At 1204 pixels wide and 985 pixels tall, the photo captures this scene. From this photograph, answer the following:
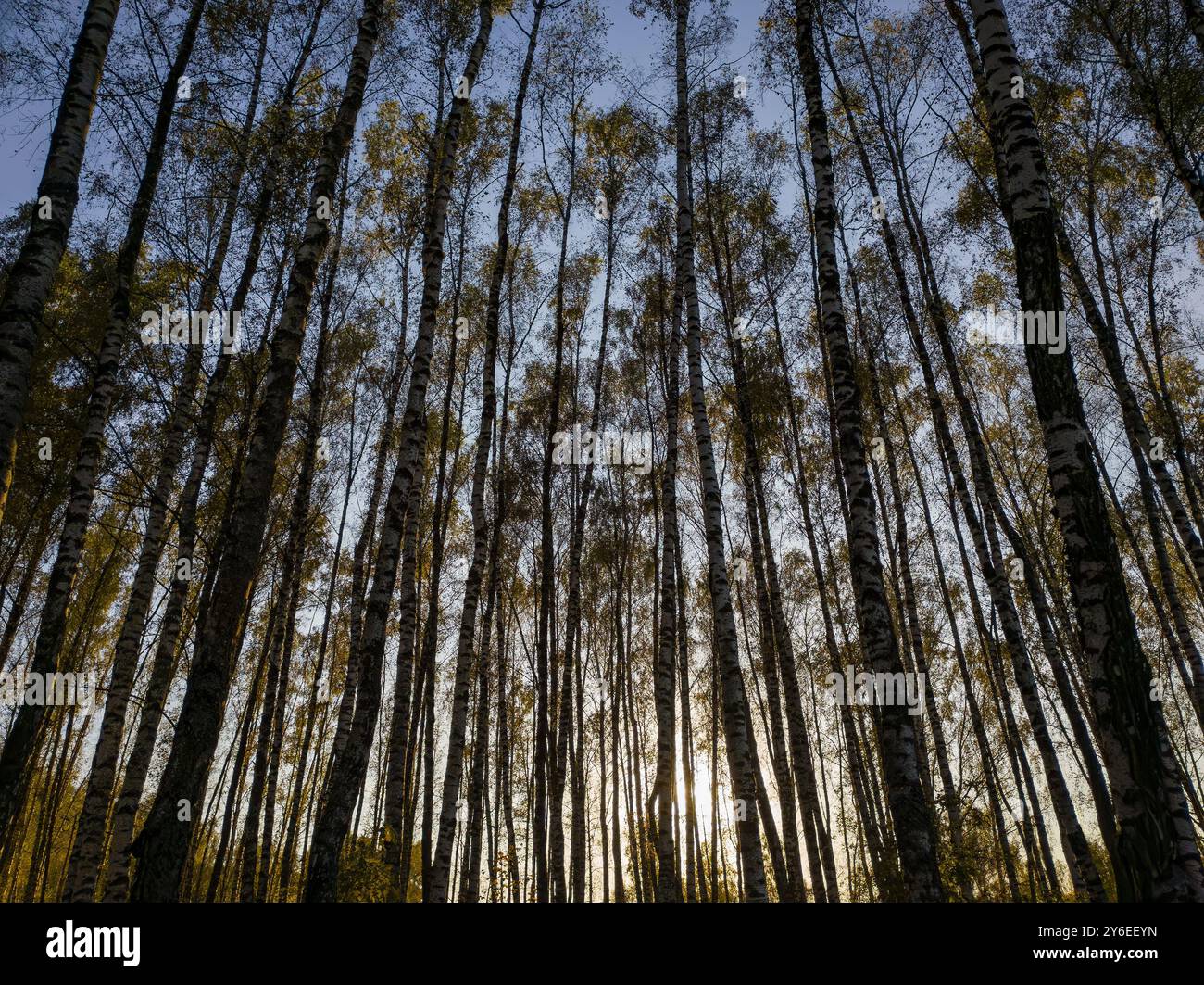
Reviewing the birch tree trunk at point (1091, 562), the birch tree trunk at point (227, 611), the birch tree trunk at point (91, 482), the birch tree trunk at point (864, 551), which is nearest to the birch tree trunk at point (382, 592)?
the birch tree trunk at point (227, 611)

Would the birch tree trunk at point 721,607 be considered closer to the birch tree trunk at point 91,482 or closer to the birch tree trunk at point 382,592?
the birch tree trunk at point 382,592

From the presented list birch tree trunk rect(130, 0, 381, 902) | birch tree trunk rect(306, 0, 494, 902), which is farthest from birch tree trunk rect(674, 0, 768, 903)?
birch tree trunk rect(130, 0, 381, 902)

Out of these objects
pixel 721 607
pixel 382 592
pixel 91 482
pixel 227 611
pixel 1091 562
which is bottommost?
pixel 1091 562

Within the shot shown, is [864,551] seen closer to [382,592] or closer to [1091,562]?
[1091,562]

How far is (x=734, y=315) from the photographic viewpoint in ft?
47.2

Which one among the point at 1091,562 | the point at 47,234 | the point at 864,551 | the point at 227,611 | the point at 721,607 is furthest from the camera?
the point at 721,607

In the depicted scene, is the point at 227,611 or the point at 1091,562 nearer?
the point at 1091,562

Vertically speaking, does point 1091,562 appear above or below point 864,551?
below

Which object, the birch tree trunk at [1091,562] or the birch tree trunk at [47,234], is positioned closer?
the birch tree trunk at [1091,562]

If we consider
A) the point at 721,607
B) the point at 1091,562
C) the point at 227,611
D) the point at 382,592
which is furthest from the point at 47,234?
the point at 721,607

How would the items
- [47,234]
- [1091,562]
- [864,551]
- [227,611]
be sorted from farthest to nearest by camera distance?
[864,551] < [47,234] < [227,611] < [1091,562]

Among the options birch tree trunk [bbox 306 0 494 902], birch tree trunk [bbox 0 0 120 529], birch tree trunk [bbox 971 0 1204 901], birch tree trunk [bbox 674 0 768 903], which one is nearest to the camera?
birch tree trunk [bbox 971 0 1204 901]

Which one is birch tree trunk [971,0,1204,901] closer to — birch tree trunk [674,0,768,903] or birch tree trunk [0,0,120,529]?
birch tree trunk [674,0,768,903]
